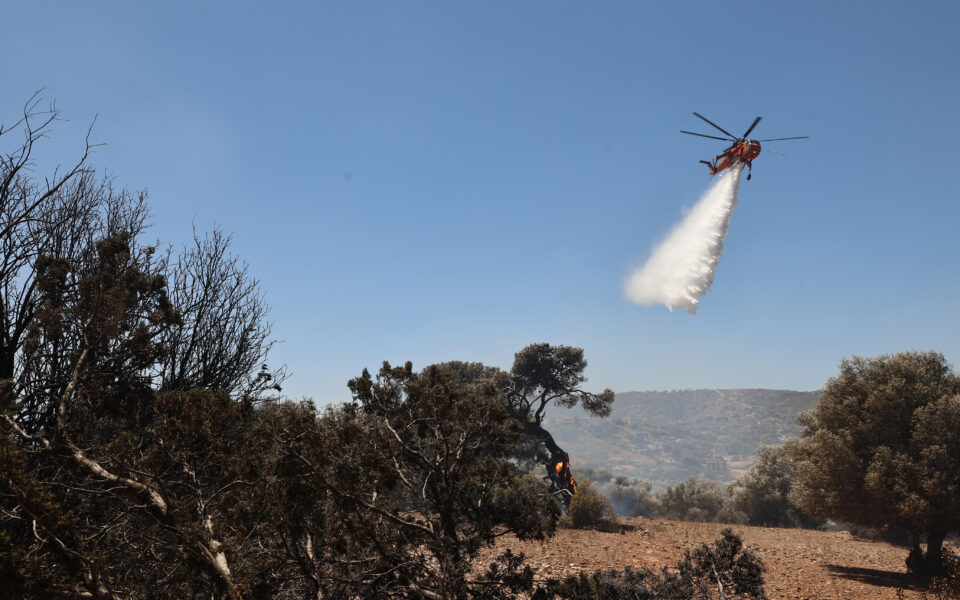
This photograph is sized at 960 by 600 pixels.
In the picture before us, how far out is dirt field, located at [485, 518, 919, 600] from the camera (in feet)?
46.1

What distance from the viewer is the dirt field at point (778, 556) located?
14.1 metres

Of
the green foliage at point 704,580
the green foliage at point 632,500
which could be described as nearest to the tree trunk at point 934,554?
the green foliage at point 704,580

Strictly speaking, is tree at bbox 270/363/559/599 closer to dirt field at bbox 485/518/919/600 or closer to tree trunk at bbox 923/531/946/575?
dirt field at bbox 485/518/919/600

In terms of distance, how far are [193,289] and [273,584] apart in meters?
8.62

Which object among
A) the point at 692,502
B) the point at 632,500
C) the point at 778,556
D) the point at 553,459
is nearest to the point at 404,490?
the point at 778,556

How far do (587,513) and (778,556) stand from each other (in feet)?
30.4

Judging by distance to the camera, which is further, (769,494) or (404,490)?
(769,494)

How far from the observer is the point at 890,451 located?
1673 cm

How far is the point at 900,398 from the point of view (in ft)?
56.8

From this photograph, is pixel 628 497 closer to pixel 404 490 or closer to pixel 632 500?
pixel 632 500

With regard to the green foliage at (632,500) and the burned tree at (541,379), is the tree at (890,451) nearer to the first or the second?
the burned tree at (541,379)

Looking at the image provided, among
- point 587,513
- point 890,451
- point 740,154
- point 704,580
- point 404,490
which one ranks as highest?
point 740,154

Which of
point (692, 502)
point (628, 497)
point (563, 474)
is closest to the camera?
point (563, 474)

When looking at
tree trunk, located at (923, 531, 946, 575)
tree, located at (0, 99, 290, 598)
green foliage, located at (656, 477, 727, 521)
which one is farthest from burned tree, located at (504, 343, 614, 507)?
tree, located at (0, 99, 290, 598)
